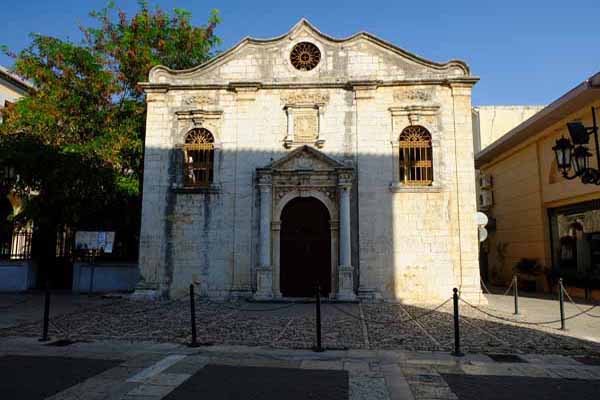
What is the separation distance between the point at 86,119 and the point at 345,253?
10555 mm

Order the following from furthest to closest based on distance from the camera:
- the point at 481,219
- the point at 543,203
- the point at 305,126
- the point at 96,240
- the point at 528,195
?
1. the point at 528,195
2. the point at 543,203
3. the point at 96,240
4. the point at 305,126
5. the point at 481,219

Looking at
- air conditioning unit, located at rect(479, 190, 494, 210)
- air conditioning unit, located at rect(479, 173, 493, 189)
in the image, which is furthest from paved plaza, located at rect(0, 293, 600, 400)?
air conditioning unit, located at rect(479, 173, 493, 189)

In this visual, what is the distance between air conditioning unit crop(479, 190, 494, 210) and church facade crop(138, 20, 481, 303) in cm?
972

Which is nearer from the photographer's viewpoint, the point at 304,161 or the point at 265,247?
the point at 265,247

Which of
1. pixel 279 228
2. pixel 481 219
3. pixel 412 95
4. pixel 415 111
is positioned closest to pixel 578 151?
pixel 481 219

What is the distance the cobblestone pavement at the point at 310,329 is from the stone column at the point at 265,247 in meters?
1.30

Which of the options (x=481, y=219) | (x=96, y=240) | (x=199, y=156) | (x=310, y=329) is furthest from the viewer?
(x=96, y=240)

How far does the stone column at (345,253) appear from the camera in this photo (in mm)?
12547

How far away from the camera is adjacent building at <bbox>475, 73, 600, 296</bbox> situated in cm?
1404

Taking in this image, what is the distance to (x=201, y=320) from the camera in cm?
957

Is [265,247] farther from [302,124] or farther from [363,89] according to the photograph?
[363,89]

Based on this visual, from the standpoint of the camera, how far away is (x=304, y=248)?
534 inches

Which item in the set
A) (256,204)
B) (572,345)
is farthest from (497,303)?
(256,204)

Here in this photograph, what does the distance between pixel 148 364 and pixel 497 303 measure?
417 inches
